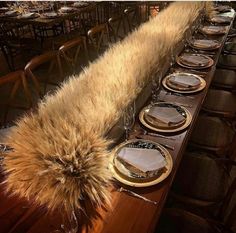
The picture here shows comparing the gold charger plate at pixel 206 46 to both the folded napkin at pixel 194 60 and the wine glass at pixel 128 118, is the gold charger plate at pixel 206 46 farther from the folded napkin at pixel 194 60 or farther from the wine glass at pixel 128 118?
the wine glass at pixel 128 118

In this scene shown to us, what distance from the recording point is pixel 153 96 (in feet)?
6.35

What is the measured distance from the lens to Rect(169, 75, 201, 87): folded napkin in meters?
2.09

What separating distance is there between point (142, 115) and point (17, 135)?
91 centimetres

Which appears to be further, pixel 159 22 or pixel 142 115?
pixel 159 22

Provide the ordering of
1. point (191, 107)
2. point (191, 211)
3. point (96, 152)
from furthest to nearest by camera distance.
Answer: point (191, 107) → point (191, 211) → point (96, 152)

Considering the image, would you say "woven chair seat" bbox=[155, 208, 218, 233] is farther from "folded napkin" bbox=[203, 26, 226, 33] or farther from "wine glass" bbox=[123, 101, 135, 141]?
"folded napkin" bbox=[203, 26, 226, 33]

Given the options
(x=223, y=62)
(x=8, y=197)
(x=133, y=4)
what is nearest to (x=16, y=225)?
(x=8, y=197)

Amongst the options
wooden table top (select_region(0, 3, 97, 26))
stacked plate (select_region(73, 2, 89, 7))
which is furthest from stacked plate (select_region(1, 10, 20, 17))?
stacked plate (select_region(73, 2, 89, 7))

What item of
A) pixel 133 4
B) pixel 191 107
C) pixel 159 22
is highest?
pixel 159 22

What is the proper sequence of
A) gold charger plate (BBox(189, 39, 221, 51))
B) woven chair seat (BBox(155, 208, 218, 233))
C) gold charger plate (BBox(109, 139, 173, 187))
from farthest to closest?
gold charger plate (BBox(189, 39, 221, 51)) < woven chair seat (BBox(155, 208, 218, 233)) < gold charger plate (BBox(109, 139, 173, 187))

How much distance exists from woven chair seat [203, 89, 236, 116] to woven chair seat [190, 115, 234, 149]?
24 cm

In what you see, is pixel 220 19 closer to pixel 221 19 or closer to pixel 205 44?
pixel 221 19

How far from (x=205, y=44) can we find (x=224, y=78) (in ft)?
1.49

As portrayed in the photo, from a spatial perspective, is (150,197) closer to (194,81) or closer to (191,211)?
(191,211)
